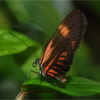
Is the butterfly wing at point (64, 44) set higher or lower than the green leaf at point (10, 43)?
lower

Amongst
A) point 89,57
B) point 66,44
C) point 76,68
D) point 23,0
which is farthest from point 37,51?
point 89,57

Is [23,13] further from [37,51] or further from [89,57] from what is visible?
[89,57]

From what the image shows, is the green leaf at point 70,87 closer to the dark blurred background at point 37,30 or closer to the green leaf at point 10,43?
the green leaf at point 10,43

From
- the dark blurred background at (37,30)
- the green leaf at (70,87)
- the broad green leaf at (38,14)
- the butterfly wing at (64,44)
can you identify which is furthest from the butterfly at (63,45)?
the broad green leaf at (38,14)

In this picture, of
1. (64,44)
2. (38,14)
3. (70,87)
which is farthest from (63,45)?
(38,14)

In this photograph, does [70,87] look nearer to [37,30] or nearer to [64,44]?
[64,44]

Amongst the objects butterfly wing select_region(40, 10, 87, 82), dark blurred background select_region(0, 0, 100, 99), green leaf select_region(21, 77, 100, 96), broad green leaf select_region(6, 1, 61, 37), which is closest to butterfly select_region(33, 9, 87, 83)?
butterfly wing select_region(40, 10, 87, 82)

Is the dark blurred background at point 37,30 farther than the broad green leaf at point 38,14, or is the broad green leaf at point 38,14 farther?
the broad green leaf at point 38,14

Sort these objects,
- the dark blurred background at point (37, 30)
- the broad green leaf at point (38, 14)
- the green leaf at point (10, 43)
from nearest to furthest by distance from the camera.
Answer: the green leaf at point (10, 43)
the dark blurred background at point (37, 30)
the broad green leaf at point (38, 14)
